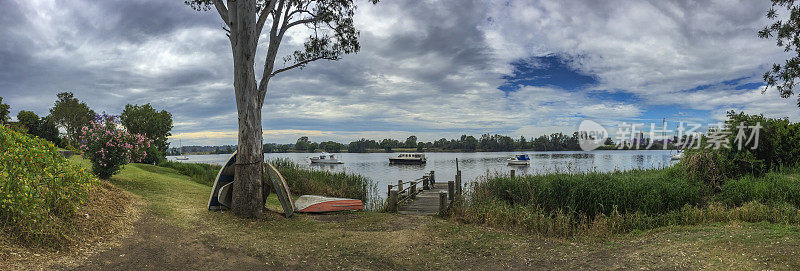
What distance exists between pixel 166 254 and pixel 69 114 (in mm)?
52414

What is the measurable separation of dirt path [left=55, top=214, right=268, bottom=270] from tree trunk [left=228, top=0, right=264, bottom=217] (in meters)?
1.97

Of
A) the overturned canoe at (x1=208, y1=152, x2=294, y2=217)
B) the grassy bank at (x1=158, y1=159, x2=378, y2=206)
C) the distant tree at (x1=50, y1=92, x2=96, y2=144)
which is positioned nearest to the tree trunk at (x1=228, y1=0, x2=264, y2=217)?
the overturned canoe at (x1=208, y1=152, x2=294, y2=217)

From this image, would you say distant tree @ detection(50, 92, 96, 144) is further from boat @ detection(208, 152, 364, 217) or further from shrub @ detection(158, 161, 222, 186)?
boat @ detection(208, 152, 364, 217)

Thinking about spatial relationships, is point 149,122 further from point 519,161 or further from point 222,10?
point 519,161

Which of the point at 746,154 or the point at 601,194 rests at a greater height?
the point at 746,154

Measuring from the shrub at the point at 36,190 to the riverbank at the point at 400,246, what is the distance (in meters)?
0.78

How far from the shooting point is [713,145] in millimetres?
16125

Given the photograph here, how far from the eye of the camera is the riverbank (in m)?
7.05

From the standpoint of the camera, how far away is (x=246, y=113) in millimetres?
10391

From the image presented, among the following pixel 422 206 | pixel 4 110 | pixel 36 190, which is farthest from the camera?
pixel 4 110

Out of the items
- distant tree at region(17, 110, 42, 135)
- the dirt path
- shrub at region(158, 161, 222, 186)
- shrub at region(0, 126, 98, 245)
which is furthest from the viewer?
distant tree at region(17, 110, 42, 135)

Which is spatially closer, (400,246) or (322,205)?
(400,246)

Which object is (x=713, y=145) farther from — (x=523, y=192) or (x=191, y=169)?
(x=191, y=169)

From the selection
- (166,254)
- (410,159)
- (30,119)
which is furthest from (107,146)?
(30,119)
